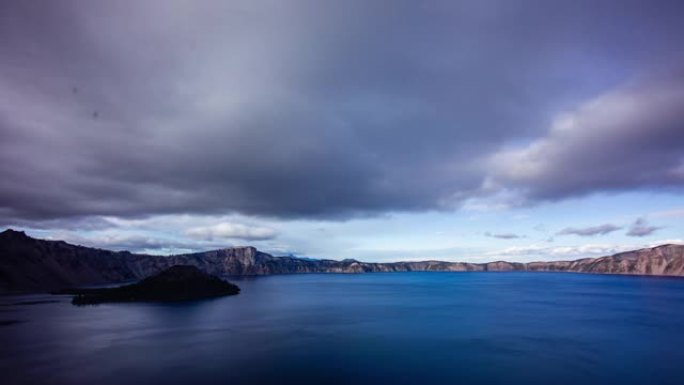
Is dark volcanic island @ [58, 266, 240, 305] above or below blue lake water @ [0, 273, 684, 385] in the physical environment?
above

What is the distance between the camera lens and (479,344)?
2603 inches

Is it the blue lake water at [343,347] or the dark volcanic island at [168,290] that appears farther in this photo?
the dark volcanic island at [168,290]

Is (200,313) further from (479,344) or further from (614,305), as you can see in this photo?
(614,305)

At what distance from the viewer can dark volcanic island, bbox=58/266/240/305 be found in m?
151

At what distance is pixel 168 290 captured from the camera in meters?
158

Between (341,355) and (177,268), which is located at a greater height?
(177,268)

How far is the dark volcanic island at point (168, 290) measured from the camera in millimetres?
151375

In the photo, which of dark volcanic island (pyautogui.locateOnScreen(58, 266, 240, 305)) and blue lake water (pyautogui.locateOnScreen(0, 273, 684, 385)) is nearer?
blue lake water (pyautogui.locateOnScreen(0, 273, 684, 385))

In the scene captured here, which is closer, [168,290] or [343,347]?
[343,347]

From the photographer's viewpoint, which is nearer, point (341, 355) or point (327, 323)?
point (341, 355)

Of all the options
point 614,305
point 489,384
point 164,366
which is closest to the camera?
point 489,384

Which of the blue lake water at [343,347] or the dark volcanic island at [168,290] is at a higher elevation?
the dark volcanic island at [168,290]

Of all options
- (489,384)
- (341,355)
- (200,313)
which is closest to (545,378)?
(489,384)

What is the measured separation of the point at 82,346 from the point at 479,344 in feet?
225
